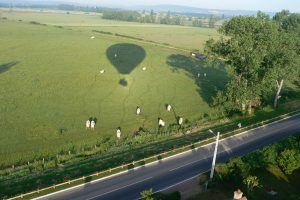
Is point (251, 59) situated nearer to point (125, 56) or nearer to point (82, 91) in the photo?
point (82, 91)

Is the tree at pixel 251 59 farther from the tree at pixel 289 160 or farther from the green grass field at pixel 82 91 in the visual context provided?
the tree at pixel 289 160

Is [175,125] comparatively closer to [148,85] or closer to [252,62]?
[252,62]

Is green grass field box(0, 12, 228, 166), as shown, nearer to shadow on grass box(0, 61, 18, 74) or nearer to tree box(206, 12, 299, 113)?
shadow on grass box(0, 61, 18, 74)

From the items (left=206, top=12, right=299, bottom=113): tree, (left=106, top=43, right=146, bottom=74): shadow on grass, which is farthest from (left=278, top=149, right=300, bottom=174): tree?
(left=106, top=43, right=146, bottom=74): shadow on grass

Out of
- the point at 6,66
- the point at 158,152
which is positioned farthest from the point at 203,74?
the point at 158,152

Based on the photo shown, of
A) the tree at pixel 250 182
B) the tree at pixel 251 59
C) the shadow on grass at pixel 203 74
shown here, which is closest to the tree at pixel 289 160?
the tree at pixel 250 182

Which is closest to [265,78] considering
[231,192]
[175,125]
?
[175,125]
